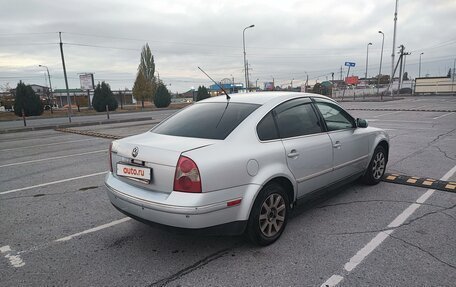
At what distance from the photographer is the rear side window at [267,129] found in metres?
3.37

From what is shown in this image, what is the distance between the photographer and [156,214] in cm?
292

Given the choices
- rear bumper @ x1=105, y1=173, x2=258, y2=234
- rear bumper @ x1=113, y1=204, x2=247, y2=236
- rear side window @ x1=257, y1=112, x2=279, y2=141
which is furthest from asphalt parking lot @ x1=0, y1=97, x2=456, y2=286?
rear side window @ x1=257, y1=112, x2=279, y2=141

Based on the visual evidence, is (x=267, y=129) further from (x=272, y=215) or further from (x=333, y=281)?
(x=333, y=281)

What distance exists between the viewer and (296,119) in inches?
152

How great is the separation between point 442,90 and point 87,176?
63.5m

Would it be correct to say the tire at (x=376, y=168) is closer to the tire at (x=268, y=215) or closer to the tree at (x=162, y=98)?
the tire at (x=268, y=215)

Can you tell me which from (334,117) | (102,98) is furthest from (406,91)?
(334,117)

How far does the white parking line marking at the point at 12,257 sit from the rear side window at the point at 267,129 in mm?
2683

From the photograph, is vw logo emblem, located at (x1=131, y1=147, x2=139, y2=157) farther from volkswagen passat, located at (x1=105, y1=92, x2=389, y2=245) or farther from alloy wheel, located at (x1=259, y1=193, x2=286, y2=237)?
alloy wheel, located at (x1=259, y1=193, x2=286, y2=237)

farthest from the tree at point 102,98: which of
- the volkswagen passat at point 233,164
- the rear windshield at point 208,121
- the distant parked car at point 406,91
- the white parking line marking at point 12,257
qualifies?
the distant parked car at point 406,91

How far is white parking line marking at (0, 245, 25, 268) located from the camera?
3105 millimetres

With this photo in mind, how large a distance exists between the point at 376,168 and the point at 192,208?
Answer: 3.71 metres

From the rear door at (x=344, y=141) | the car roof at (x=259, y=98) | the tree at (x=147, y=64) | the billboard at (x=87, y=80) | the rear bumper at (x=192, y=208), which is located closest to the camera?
the rear bumper at (x=192, y=208)

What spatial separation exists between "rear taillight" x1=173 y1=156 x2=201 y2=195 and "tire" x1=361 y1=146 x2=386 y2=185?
338 cm
